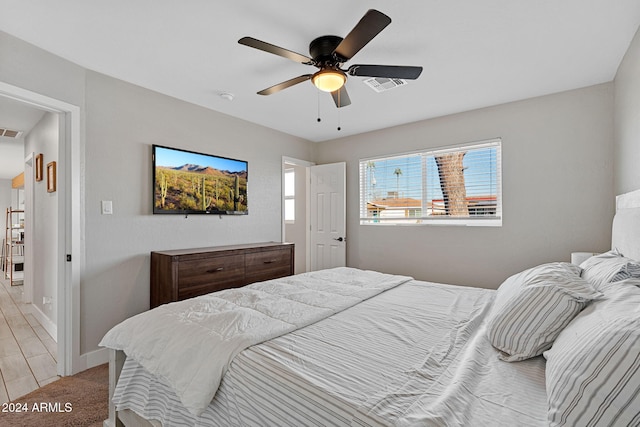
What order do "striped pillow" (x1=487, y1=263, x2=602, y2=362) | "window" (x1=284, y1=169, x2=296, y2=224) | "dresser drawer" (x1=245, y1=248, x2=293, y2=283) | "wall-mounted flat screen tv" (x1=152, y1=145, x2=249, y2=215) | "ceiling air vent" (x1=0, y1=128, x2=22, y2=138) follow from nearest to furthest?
"striped pillow" (x1=487, y1=263, x2=602, y2=362), "wall-mounted flat screen tv" (x1=152, y1=145, x2=249, y2=215), "dresser drawer" (x1=245, y1=248, x2=293, y2=283), "ceiling air vent" (x1=0, y1=128, x2=22, y2=138), "window" (x1=284, y1=169, x2=296, y2=224)

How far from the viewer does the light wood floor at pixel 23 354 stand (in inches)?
90.2

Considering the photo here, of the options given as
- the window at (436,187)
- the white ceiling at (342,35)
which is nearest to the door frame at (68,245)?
the white ceiling at (342,35)

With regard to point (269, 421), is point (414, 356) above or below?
above

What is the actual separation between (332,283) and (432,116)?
8.66 feet

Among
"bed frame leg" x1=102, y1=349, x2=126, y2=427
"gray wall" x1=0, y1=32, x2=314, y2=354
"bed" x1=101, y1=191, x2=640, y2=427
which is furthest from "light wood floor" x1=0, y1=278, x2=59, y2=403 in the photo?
"bed" x1=101, y1=191, x2=640, y2=427

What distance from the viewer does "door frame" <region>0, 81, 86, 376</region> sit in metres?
2.46

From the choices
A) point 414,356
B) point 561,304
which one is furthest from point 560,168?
point 414,356

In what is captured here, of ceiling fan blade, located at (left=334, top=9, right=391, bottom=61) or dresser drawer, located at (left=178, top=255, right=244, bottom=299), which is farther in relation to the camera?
dresser drawer, located at (left=178, top=255, right=244, bottom=299)

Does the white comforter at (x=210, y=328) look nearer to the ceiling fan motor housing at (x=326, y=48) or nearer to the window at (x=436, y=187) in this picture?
the ceiling fan motor housing at (x=326, y=48)

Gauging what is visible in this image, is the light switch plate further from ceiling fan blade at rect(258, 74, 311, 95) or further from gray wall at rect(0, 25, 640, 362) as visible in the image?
ceiling fan blade at rect(258, 74, 311, 95)

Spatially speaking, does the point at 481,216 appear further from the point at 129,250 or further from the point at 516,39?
the point at 129,250

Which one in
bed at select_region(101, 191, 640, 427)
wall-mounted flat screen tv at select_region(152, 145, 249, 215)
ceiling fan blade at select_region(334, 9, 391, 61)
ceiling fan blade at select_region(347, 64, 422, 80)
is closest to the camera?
bed at select_region(101, 191, 640, 427)

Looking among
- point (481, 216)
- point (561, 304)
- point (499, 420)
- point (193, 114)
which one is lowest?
point (499, 420)

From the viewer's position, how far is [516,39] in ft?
7.13
